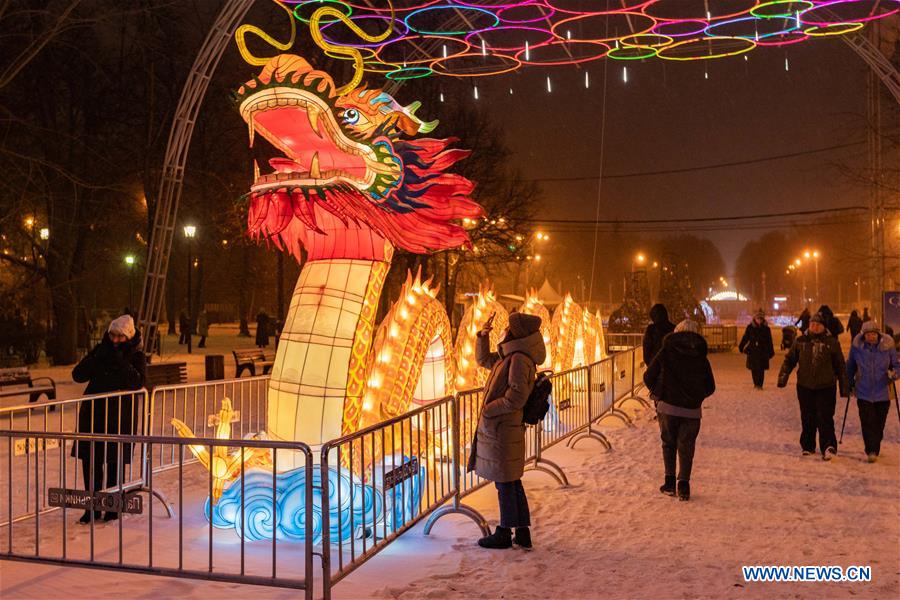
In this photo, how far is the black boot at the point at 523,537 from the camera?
6.65 m

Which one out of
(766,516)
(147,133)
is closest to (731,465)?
(766,516)

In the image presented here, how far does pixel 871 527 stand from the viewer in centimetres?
726

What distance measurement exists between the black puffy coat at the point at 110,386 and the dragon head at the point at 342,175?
220 cm

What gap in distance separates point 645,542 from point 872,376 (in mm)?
4831

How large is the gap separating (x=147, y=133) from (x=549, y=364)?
54.8 ft

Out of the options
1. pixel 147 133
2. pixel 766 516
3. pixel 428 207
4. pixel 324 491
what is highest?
pixel 147 133

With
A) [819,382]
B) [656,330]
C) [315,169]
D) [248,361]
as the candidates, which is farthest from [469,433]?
[248,361]

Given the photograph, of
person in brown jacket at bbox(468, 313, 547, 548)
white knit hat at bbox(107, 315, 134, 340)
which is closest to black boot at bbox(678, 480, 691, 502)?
person in brown jacket at bbox(468, 313, 547, 548)

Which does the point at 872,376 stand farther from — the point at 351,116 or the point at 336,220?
the point at 351,116

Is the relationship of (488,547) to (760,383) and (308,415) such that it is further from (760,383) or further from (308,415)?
(760,383)

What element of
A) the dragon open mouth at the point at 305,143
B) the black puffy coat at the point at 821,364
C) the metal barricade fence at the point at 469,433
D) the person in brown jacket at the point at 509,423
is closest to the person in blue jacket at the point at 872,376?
the black puffy coat at the point at 821,364

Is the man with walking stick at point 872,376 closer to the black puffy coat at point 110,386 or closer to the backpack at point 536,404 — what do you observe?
the backpack at point 536,404

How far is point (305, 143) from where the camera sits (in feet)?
23.7

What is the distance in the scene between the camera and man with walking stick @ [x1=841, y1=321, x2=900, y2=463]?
10.0 m
